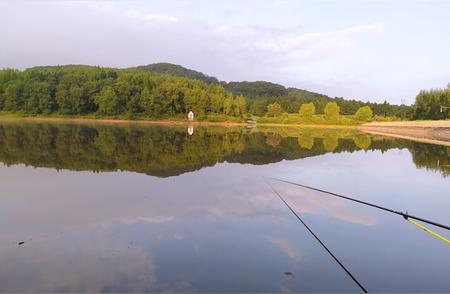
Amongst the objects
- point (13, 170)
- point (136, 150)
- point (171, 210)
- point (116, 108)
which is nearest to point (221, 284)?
point (171, 210)

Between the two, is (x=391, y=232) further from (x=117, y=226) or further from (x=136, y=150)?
(x=136, y=150)

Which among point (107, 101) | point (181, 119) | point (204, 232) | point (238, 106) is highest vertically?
point (107, 101)

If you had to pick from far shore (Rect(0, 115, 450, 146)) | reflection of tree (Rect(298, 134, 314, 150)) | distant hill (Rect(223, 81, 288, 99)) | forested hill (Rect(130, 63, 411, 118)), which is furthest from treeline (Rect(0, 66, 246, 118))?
distant hill (Rect(223, 81, 288, 99))

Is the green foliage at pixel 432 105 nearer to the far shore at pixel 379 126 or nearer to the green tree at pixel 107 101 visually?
the far shore at pixel 379 126

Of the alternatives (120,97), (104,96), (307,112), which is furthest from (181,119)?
(307,112)

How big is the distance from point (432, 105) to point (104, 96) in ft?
212

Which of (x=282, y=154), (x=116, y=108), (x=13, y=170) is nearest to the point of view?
(x=13, y=170)

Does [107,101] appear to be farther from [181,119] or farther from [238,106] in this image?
[238,106]

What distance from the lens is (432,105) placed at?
252ft

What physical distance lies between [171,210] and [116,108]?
2639 inches

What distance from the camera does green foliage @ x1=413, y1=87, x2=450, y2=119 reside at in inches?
2948

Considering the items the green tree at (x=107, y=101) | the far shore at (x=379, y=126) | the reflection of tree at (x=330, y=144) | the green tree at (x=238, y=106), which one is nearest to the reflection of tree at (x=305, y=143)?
the reflection of tree at (x=330, y=144)

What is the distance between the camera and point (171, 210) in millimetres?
8375

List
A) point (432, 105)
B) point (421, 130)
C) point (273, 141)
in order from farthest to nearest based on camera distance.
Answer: point (432, 105) < point (421, 130) < point (273, 141)
